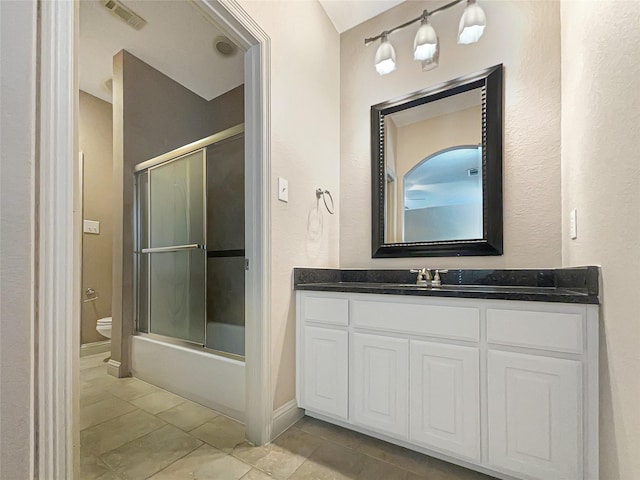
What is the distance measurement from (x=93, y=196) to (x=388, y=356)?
3373 millimetres

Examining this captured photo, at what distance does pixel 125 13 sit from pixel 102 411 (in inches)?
107

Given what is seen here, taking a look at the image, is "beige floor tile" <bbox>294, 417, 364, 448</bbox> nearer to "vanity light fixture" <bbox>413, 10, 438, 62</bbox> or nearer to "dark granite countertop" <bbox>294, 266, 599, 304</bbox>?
"dark granite countertop" <bbox>294, 266, 599, 304</bbox>

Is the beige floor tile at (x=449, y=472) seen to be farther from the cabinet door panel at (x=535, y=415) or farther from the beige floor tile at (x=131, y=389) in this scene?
the beige floor tile at (x=131, y=389)

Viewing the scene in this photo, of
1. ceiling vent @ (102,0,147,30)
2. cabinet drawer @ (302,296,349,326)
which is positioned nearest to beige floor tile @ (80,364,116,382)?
cabinet drawer @ (302,296,349,326)

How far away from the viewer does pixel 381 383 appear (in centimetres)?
137

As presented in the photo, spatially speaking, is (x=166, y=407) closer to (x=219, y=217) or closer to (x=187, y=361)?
(x=187, y=361)

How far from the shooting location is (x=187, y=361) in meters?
1.90

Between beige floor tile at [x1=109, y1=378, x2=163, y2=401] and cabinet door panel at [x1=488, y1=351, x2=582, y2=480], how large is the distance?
6.78 feet

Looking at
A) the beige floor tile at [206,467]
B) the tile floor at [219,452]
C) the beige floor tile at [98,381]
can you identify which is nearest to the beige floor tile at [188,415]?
the tile floor at [219,452]

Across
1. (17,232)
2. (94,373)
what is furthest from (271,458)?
(94,373)

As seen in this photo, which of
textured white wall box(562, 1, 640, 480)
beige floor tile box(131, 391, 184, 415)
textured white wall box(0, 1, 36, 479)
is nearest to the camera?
textured white wall box(0, 1, 36, 479)

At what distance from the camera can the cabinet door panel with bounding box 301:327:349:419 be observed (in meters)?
1.48

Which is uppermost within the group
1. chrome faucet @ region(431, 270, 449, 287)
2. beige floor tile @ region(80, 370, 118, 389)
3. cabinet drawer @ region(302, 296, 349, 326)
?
chrome faucet @ region(431, 270, 449, 287)

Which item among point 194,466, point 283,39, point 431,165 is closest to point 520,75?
point 431,165
